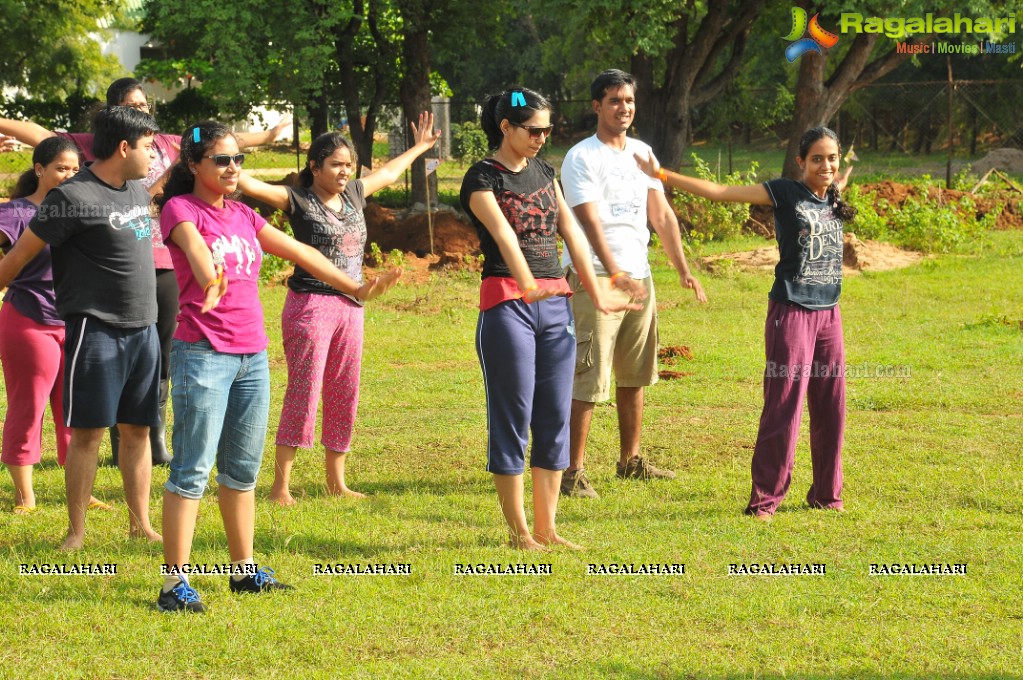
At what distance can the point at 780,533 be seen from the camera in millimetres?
5789

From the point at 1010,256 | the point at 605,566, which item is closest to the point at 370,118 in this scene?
the point at 1010,256

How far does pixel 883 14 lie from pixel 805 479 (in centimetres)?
1343

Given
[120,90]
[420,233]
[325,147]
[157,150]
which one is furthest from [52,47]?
[325,147]

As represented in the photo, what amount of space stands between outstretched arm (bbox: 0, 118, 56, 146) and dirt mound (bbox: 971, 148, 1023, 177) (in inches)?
1192

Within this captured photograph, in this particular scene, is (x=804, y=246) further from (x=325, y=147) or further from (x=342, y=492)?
(x=342, y=492)

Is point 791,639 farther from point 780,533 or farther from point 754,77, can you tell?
point 754,77

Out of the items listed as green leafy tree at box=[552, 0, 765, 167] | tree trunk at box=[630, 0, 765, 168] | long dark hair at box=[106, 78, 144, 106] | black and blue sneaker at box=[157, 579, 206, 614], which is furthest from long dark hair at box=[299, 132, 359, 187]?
tree trunk at box=[630, 0, 765, 168]

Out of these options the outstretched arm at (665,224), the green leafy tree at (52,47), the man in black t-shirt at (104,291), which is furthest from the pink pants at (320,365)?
the green leafy tree at (52,47)

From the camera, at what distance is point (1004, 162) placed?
3366 cm

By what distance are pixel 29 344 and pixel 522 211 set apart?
2.84 metres

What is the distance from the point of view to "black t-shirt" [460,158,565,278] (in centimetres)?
521

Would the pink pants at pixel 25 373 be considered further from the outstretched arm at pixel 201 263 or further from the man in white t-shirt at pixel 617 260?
A: the man in white t-shirt at pixel 617 260

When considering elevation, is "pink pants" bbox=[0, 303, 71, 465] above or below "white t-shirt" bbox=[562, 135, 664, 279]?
below

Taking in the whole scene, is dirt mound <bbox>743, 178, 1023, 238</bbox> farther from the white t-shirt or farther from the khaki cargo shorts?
the white t-shirt
